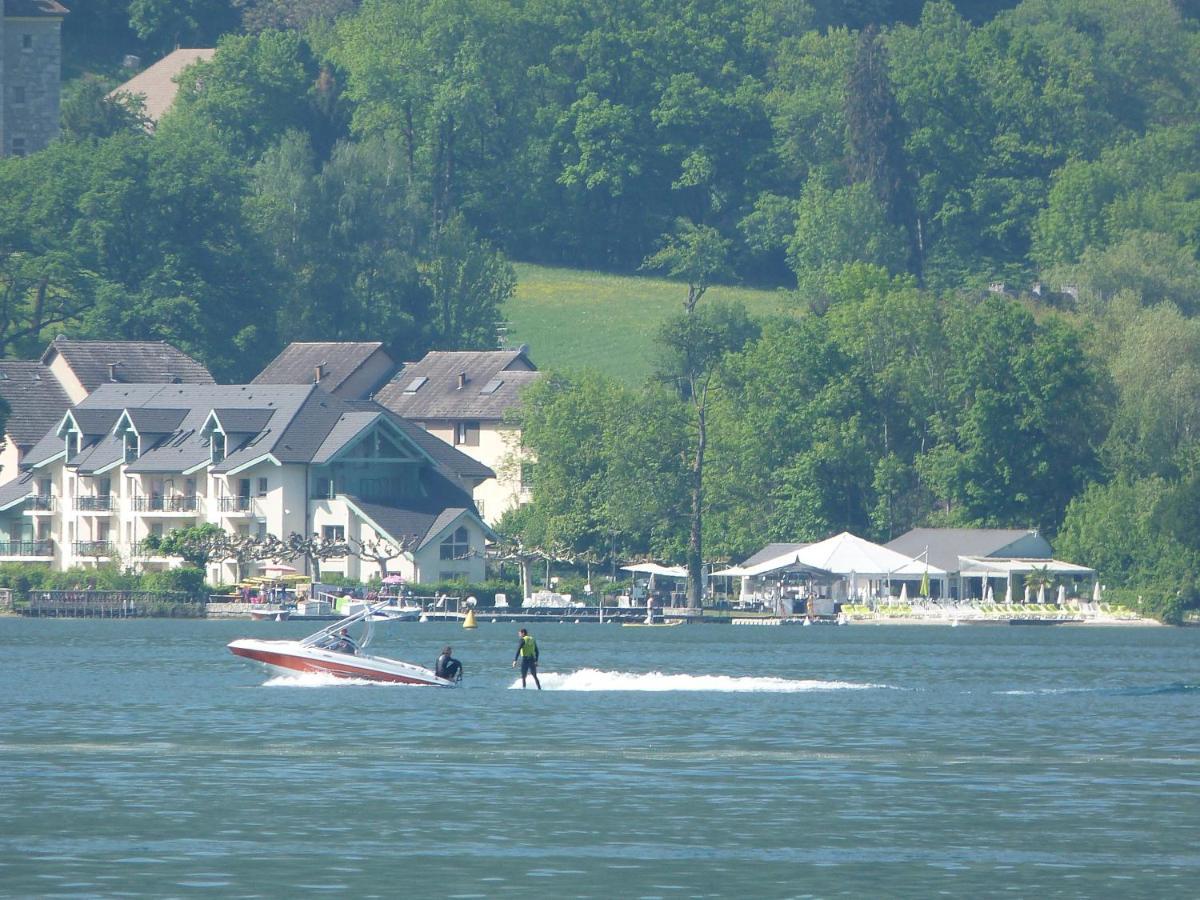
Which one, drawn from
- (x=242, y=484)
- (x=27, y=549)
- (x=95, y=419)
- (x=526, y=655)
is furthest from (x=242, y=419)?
(x=526, y=655)

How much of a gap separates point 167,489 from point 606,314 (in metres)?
51.4

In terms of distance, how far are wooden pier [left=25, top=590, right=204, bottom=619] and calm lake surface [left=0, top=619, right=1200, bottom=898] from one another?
34.0 meters

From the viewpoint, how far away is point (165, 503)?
415ft

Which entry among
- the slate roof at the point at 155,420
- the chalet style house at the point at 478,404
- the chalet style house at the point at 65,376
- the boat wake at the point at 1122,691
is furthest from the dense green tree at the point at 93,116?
the boat wake at the point at 1122,691

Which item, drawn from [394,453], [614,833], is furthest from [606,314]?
[614,833]

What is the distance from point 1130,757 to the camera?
51.1 m

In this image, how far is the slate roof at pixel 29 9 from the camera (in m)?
185

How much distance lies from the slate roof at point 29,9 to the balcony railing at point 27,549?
65.4 m

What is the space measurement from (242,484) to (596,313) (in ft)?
170

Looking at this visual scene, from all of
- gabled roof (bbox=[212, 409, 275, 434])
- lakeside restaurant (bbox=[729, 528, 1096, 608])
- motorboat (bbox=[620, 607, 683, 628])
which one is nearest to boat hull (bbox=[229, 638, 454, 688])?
motorboat (bbox=[620, 607, 683, 628])

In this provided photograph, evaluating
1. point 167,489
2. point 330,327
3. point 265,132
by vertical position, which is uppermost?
point 265,132

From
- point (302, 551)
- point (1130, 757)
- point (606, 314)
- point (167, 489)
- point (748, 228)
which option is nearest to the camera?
point (1130, 757)

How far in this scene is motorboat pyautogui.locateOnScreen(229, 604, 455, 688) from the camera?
66562 millimetres

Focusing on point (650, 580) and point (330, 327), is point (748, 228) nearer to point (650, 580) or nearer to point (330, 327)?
point (330, 327)
